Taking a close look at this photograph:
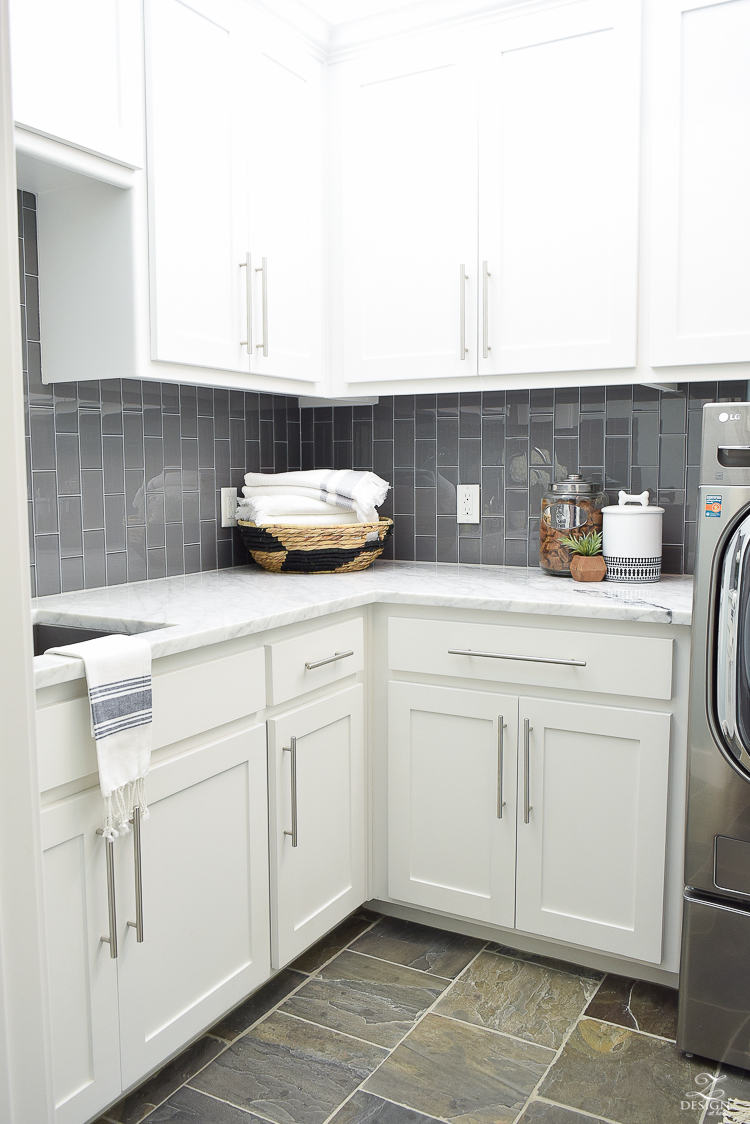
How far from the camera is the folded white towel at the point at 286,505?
241cm

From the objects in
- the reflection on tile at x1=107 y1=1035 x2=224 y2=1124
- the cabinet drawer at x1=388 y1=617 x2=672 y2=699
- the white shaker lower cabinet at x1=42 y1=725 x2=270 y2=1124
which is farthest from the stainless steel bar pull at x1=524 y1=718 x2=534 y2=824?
the reflection on tile at x1=107 y1=1035 x2=224 y2=1124

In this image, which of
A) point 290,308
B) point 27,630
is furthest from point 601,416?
point 27,630

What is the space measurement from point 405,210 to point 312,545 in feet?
3.07

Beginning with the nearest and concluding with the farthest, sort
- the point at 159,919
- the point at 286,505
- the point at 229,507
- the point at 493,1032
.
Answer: the point at 159,919, the point at 493,1032, the point at 286,505, the point at 229,507

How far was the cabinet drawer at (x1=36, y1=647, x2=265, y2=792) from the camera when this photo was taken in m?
1.32

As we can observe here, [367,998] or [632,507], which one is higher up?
[632,507]

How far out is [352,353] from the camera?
2.46m

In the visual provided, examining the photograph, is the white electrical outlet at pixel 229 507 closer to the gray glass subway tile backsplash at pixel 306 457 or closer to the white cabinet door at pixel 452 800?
the gray glass subway tile backsplash at pixel 306 457

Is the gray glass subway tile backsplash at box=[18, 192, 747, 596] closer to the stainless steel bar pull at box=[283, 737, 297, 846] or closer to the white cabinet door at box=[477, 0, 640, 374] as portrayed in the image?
the white cabinet door at box=[477, 0, 640, 374]

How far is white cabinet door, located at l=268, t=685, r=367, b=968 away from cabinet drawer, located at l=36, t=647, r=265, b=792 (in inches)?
5.5

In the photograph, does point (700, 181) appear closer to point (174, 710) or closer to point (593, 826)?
point (593, 826)

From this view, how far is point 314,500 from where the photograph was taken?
2.44 metres

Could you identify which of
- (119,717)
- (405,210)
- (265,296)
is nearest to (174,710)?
(119,717)

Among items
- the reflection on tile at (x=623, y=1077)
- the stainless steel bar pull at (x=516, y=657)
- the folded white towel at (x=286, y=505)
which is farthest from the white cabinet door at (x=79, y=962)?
the folded white towel at (x=286, y=505)
